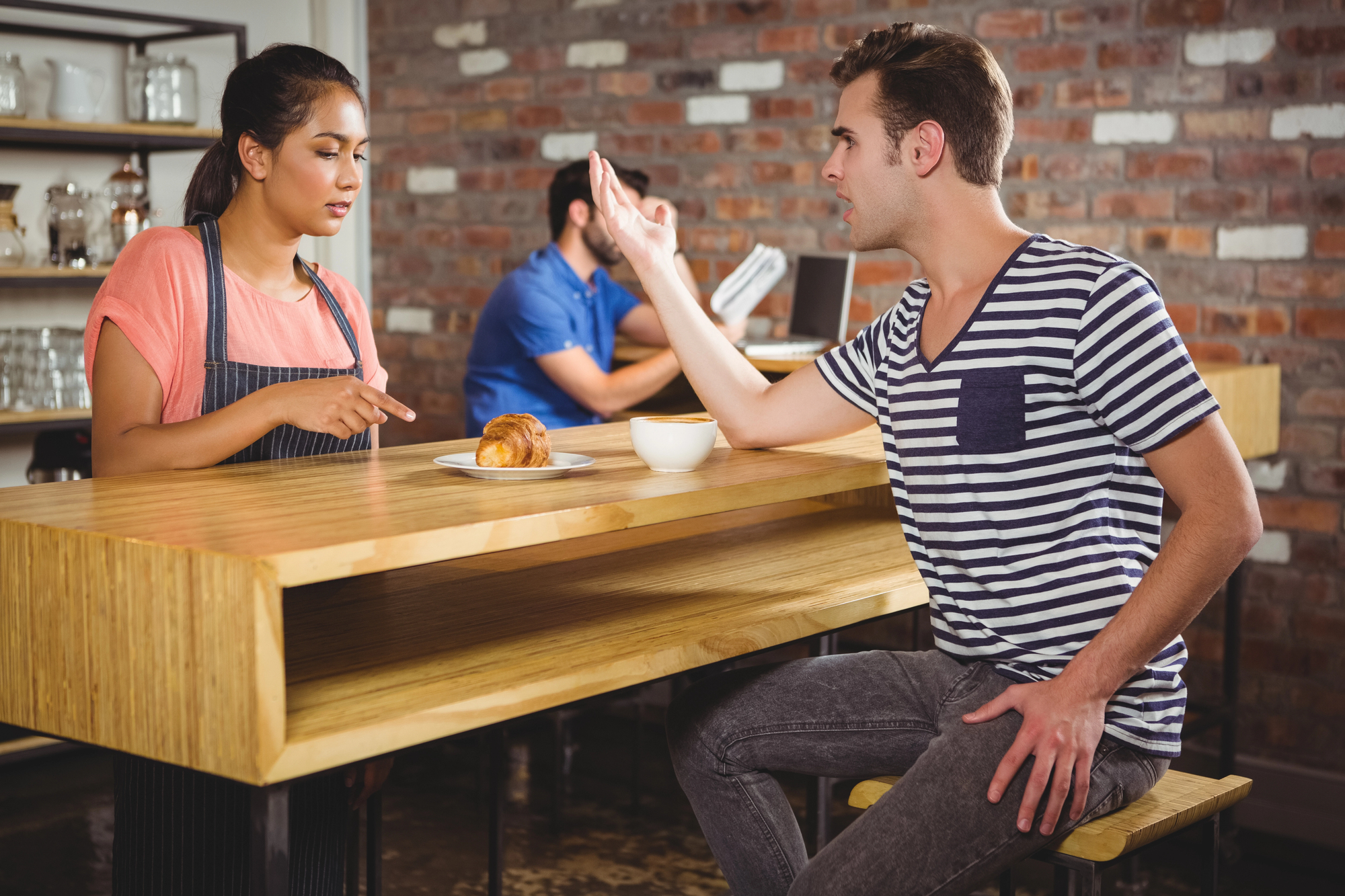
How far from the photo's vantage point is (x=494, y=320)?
3057 mm

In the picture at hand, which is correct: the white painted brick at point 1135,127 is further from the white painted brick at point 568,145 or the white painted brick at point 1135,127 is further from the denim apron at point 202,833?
the denim apron at point 202,833

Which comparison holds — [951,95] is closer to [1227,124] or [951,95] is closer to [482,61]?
[1227,124]

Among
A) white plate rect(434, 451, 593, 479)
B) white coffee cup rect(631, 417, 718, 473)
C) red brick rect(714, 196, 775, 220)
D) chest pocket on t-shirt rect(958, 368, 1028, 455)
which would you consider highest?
red brick rect(714, 196, 775, 220)

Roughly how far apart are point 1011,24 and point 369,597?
211 centimetres

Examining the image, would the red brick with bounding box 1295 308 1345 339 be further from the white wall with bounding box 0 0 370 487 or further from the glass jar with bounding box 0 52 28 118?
the glass jar with bounding box 0 52 28 118

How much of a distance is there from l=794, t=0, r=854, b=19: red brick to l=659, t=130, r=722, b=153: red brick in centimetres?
37

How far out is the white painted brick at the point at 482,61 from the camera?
3902mm

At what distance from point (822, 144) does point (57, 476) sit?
199 cm

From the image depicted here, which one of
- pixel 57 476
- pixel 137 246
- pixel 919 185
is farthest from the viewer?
pixel 57 476

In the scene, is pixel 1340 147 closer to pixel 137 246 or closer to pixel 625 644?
pixel 625 644

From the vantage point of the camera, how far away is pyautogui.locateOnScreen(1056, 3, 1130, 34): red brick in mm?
2898

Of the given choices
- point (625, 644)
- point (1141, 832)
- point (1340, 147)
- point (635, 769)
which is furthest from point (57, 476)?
point (1340, 147)

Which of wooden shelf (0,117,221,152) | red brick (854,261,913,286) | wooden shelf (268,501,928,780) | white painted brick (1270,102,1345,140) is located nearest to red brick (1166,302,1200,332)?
white painted brick (1270,102,1345,140)

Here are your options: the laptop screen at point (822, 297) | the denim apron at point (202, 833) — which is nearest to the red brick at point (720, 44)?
the laptop screen at point (822, 297)
